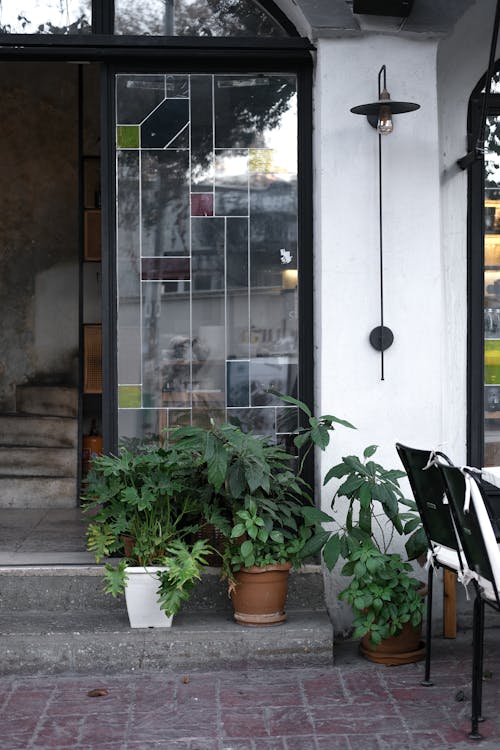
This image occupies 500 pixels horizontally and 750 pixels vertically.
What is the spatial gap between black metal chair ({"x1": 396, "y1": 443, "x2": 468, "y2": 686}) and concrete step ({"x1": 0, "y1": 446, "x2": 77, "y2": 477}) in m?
3.91

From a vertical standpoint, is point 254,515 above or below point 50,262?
below

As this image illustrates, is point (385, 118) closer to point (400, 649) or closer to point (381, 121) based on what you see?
point (381, 121)

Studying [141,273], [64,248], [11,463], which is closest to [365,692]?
[141,273]

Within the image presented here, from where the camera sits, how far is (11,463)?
25.6 ft

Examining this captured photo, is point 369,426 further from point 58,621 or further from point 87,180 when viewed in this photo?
point 87,180

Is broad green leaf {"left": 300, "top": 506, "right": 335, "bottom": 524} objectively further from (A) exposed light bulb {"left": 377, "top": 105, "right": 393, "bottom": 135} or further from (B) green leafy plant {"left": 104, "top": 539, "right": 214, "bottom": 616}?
(A) exposed light bulb {"left": 377, "top": 105, "right": 393, "bottom": 135}

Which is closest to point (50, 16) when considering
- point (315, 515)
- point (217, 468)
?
point (217, 468)

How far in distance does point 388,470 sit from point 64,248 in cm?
403

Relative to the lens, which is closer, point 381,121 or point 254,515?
point 254,515

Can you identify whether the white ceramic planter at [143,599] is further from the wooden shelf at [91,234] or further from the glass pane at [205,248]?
the wooden shelf at [91,234]

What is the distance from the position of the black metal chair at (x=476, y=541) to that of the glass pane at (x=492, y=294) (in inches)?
71.3

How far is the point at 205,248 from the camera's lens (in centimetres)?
543

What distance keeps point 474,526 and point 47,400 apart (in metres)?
4.96

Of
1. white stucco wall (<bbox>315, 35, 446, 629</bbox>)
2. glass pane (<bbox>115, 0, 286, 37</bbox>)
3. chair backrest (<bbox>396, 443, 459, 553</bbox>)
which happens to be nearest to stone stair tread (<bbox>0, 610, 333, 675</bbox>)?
white stucco wall (<bbox>315, 35, 446, 629</bbox>)
